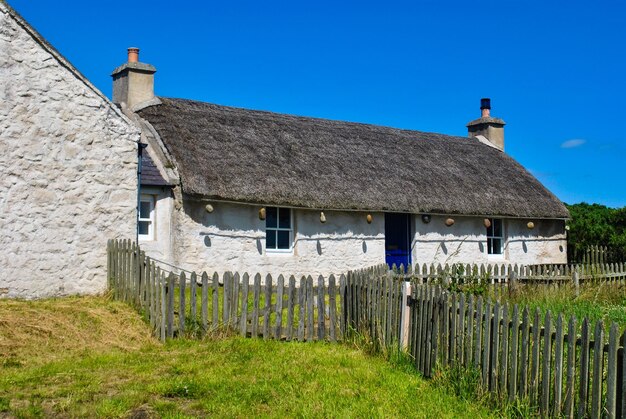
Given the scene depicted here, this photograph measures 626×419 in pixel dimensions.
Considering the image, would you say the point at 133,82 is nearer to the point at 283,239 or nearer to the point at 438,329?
the point at 283,239

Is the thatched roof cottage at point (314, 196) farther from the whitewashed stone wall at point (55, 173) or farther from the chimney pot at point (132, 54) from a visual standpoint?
the whitewashed stone wall at point (55, 173)

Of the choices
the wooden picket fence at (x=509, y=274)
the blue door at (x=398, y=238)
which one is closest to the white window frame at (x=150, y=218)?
the wooden picket fence at (x=509, y=274)

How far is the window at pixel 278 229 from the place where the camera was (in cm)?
1678

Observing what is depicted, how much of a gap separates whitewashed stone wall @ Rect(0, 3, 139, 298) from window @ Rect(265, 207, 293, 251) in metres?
5.01

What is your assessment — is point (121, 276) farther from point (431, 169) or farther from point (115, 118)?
point (431, 169)

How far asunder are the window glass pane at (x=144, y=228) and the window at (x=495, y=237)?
10.9 m

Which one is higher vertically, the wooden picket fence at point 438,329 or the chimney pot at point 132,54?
the chimney pot at point 132,54

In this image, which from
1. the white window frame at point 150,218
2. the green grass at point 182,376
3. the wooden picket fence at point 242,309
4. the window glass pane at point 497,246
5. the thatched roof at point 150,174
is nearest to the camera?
the green grass at point 182,376

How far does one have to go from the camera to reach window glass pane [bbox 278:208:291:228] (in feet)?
55.8

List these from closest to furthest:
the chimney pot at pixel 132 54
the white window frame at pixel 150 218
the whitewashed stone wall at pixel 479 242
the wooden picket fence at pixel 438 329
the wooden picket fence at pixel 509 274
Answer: the wooden picket fence at pixel 438 329 < the wooden picket fence at pixel 509 274 < the white window frame at pixel 150 218 < the chimney pot at pixel 132 54 < the whitewashed stone wall at pixel 479 242

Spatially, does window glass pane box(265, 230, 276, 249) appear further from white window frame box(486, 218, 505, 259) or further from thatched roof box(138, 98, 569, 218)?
white window frame box(486, 218, 505, 259)

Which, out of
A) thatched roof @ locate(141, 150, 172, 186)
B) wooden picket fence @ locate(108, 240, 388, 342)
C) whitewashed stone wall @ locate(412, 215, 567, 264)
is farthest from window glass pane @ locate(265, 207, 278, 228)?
wooden picket fence @ locate(108, 240, 388, 342)

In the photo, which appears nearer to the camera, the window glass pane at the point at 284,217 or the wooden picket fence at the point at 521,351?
the wooden picket fence at the point at 521,351

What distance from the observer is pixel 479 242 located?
2044 cm
